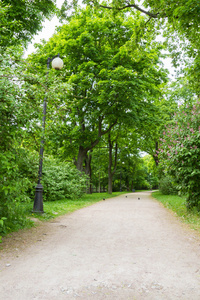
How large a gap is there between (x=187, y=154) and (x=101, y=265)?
555cm

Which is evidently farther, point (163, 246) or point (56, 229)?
point (56, 229)

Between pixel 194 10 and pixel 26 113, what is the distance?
5.72 m

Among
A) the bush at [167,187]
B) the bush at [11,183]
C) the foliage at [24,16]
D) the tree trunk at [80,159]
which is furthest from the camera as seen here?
the bush at [167,187]

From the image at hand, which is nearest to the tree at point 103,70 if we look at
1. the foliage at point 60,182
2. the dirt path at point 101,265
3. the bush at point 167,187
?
the foliage at point 60,182

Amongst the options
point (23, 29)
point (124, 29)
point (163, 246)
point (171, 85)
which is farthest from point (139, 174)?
point (163, 246)

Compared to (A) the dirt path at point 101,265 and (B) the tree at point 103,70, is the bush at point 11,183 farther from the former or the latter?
(B) the tree at point 103,70

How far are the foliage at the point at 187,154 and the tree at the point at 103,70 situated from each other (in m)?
6.16

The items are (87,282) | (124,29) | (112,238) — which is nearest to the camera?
(87,282)

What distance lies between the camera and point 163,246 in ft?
16.0

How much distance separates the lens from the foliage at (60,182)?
13977mm

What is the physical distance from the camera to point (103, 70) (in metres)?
14.6

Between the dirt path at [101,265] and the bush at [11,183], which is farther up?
the bush at [11,183]

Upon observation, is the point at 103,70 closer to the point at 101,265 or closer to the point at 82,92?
the point at 82,92

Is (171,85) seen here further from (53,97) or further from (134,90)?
(53,97)
